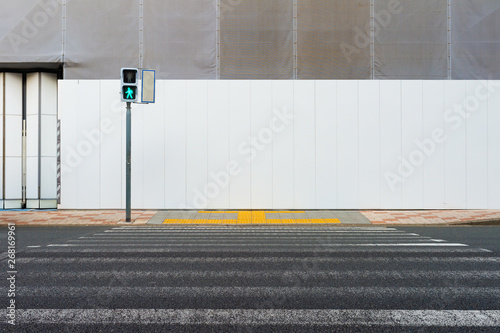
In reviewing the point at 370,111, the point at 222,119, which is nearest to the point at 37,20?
the point at 222,119

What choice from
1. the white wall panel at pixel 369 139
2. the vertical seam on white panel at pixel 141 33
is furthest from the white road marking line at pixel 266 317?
the vertical seam on white panel at pixel 141 33

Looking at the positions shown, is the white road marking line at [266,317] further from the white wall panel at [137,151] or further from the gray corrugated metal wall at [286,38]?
the gray corrugated metal wall at [286,38]

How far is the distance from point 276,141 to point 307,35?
13.7ft

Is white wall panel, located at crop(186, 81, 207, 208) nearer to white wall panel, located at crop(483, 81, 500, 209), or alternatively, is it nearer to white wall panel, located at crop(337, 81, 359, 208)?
white wall panel, located at crop(337, 81, 359, 208)

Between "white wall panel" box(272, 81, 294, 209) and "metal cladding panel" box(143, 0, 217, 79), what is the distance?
2755 mm

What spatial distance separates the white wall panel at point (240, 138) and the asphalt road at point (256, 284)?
558cm

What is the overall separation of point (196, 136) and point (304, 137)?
399cm

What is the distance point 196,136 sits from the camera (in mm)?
14938

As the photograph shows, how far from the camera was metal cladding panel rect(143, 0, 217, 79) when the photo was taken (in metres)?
15.2

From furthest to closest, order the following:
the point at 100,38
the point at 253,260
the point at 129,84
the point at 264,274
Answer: the point at 100,38 < the point at 129,84 < the point at 253,260 < the point at 264,274

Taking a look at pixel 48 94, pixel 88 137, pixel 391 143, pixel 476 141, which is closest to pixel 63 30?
pixel 48 94

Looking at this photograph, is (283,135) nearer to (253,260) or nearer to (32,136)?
(253,260)

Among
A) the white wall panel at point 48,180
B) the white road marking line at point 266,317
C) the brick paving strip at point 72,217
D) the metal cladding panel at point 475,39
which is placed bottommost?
the brick paving strip at point 72,217

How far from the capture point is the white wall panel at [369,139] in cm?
1493
